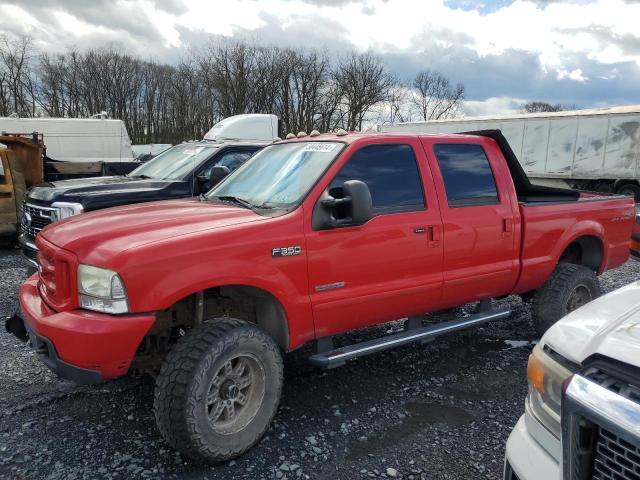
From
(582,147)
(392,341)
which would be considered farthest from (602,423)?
(582,147)

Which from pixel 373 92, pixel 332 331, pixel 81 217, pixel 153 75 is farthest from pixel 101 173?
pixel 153 75

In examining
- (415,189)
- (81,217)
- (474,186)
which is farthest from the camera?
(474,186)

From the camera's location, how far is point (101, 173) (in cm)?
1431

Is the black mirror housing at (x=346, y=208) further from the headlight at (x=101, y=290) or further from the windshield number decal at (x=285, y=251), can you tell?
the headlight at (x=101, y=290)

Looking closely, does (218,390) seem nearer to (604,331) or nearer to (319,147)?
(319,147)

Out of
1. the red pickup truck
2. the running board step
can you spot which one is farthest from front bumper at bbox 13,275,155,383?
the running board step

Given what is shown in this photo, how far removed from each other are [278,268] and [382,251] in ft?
2.80

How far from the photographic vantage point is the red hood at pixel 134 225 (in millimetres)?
2959

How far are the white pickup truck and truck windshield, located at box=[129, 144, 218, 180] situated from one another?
593cm

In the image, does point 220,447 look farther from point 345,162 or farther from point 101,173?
point 101,173

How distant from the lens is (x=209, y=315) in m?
3.57

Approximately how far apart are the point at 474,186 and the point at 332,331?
1838mm

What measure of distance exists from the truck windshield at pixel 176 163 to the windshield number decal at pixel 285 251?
4.31 metres

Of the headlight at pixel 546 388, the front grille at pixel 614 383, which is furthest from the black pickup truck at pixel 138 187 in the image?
the front grille at pixel 614 383
